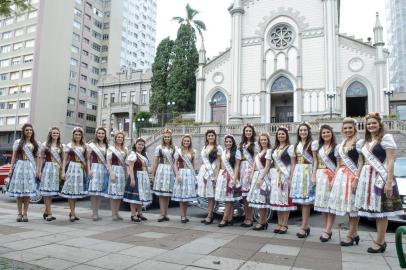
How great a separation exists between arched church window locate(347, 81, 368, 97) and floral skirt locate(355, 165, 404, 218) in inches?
1017

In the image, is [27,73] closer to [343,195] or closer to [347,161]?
[347,161]

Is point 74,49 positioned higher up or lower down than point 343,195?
higher up

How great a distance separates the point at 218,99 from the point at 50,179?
88.5 ft

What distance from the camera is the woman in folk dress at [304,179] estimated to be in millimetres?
6184

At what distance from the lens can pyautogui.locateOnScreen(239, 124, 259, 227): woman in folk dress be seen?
288 inches

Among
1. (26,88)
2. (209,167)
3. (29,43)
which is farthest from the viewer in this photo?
(29,43)

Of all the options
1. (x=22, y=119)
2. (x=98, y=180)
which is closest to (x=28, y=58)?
(x=22, y=119)

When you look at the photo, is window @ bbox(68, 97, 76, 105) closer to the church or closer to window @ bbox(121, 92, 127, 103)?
window @ bbox(121, 92, 127, 103)

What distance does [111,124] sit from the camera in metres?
47.4

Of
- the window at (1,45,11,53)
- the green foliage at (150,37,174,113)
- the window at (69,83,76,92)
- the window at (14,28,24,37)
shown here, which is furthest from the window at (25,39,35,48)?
the green foliage at (150,37,174,113)

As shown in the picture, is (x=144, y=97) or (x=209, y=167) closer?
(x=209, y=167)

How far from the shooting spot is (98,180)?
7734 mm

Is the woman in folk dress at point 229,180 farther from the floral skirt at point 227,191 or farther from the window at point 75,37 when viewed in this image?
the window at point 75,37

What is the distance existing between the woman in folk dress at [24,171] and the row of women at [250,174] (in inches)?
0.8
